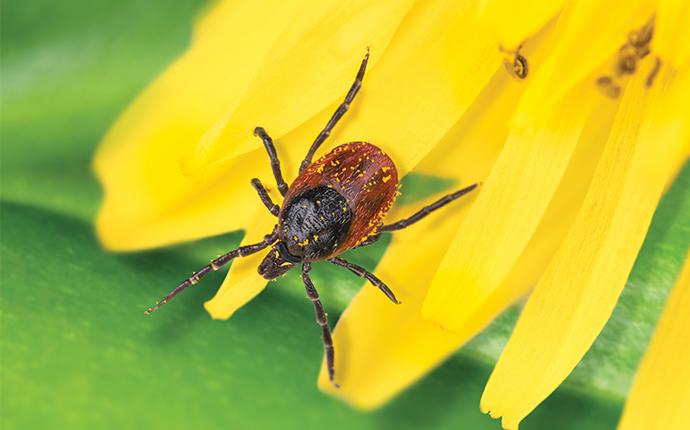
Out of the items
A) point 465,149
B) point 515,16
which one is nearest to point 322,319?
point 465,149

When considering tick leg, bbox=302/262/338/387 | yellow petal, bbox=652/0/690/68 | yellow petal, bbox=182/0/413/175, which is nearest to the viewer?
yellow petal, bbox=652/0/690/68

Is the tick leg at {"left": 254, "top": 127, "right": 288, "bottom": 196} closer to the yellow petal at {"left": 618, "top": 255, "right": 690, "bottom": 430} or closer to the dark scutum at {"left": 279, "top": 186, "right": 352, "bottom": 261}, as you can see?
the dark scutum at {"left": 279, "top": 186, "right": 352, "bottom": 261}

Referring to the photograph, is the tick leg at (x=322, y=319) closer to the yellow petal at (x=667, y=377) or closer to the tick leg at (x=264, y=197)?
the tick leg at (x=264, y=197)

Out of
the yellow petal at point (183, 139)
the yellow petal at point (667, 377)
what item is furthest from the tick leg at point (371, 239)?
the yellow petal at point (667, 377)

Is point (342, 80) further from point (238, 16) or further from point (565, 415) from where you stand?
point (565, 415)

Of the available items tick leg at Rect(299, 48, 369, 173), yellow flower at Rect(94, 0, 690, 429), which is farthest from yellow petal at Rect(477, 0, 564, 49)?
tick leg at Rect(299, 48, 369, 173)

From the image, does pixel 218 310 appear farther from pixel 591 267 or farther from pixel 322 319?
pixel 591 267

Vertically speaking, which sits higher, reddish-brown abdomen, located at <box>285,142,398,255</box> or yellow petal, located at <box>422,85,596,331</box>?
yellow petal, located at <box>422,85,596,331</box>
